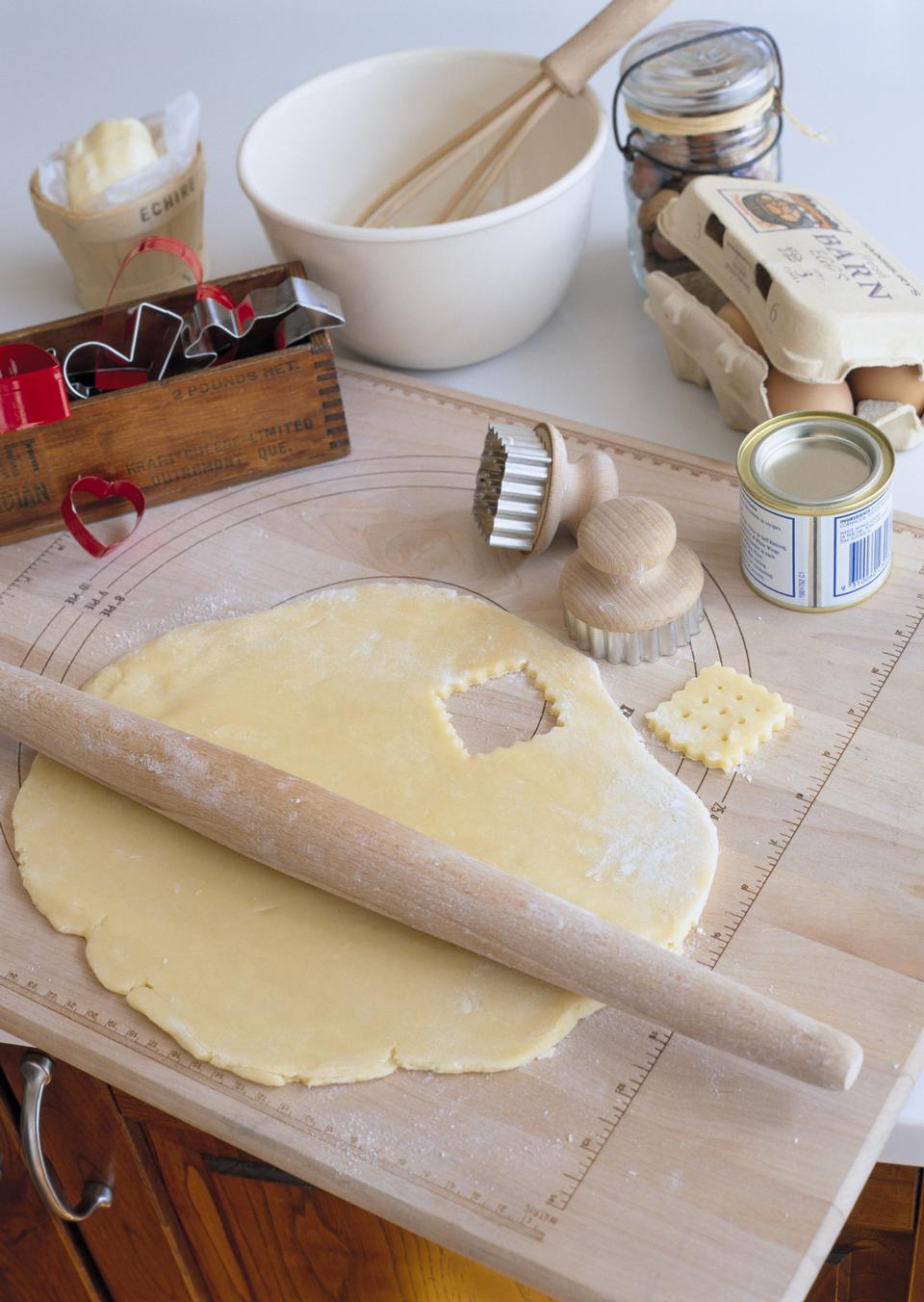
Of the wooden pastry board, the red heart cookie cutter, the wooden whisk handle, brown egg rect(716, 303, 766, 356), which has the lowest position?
the wooden pastry board

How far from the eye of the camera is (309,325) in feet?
3.39

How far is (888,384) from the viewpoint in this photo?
3.21ft

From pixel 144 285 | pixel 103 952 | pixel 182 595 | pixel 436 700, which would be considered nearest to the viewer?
pixel 103 952

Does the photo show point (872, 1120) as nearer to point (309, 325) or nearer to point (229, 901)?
point (229, 901)

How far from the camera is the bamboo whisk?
1.05 meters

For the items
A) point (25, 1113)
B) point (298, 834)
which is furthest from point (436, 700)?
point (25, 1113)

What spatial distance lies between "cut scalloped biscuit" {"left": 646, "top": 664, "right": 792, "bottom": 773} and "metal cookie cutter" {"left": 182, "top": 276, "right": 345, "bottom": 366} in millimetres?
420

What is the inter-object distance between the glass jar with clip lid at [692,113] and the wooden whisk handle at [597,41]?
3 centimetres

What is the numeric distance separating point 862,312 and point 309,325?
42 cm

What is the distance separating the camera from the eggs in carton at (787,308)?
37.0 inches

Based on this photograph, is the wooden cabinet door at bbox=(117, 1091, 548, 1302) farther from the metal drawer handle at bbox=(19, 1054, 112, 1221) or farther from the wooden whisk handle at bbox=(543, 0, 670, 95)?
the wooden whisk handle at bbox=(543, 0, 670, 95)

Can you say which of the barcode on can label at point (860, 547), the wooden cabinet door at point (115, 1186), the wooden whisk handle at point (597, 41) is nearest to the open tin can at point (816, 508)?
the barcode on can label at point (860, 547)

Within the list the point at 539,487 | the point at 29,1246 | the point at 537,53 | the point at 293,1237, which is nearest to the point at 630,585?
the point at 539,487

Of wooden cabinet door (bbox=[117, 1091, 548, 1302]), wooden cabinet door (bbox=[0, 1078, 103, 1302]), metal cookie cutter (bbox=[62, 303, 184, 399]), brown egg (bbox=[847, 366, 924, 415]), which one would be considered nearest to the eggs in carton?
brown egg (bbox=[847, 366, 924, 415])
